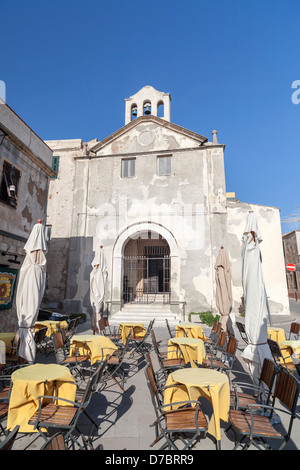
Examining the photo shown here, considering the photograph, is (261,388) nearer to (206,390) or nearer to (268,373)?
(268,373)

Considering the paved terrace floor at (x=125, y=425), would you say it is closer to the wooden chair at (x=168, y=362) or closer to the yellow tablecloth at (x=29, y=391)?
the yellow tablecloth at (x=29, y=391)

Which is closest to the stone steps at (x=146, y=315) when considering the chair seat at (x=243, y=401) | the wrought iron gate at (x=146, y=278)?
the wrought iron gate at (x=146, y=278)

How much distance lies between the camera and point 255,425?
275 cm

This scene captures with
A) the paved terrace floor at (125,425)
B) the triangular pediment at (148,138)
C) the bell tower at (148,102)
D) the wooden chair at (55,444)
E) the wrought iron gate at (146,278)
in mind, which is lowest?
the paved terrace floor at (125,425)

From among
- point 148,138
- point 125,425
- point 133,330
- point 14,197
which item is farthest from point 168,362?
point 148,138

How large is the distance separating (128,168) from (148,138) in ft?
6.73

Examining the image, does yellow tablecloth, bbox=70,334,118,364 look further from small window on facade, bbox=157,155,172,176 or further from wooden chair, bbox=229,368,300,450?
small window on facade, bbox=157,155,172,176

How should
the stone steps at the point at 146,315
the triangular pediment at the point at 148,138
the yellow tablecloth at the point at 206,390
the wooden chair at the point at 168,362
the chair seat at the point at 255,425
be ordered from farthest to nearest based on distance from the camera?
the triangular pediment at the point at 148,138, the stone steps at the point at 146,315, the wooden chair at the point at 168,362, the yellow tablecloth at the point at 206,390, the chair seat at the point at 255,425

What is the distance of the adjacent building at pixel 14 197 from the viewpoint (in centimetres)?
816

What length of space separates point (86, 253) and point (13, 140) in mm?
6509

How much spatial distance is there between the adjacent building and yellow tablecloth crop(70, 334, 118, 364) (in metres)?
4.10

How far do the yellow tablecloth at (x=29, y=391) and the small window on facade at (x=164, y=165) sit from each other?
11.8 meters
